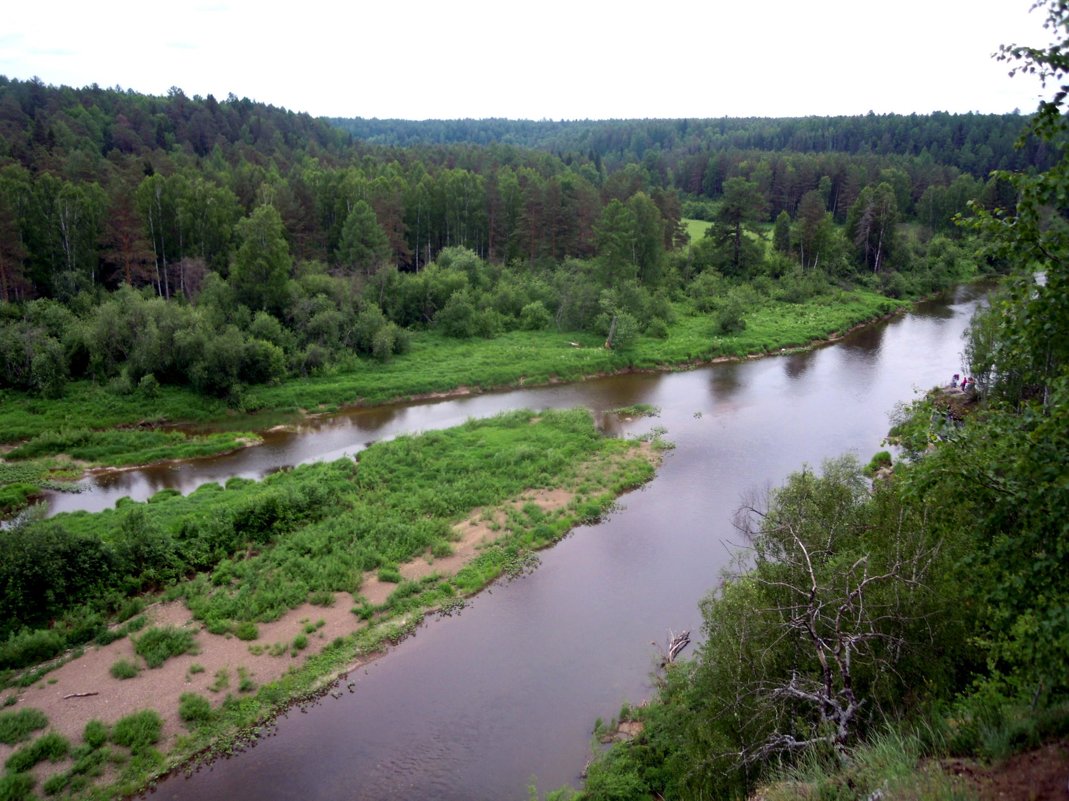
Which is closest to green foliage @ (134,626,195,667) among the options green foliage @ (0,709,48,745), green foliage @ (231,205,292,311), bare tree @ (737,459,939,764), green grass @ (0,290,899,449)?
green foliage @ (0,709,48,745)

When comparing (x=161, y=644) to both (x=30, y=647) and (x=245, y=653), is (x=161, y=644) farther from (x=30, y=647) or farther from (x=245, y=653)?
(x=30, y=647)

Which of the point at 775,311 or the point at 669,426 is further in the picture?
the point at 775,311

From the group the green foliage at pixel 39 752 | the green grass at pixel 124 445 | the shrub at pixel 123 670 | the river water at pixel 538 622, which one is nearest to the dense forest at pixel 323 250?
the green grass at pixel 124 445

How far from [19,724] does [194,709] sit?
3225 mm

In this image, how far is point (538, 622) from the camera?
18.4m

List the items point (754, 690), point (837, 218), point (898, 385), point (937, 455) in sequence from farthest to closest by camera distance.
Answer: point (837, 218), point (898, 385), point (754, 690), point (937, 455)

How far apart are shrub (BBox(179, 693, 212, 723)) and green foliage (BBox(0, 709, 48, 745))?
2563 millimetres

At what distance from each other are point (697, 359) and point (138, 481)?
3100 cm

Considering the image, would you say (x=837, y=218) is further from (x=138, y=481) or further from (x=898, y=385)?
(x=138, y=481)

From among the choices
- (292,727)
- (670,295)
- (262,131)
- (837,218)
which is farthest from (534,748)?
(262,131)

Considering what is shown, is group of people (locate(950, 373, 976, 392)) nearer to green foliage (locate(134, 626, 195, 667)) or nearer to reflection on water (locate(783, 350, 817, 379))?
reflection on water (locate(783, 350, 817, 379))

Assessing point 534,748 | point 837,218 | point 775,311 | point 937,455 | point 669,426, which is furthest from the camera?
point 837,218

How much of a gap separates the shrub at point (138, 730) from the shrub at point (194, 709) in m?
0.45

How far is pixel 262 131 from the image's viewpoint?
292 ft
